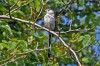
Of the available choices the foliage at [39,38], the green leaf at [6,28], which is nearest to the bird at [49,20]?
the foliage at [39,38]

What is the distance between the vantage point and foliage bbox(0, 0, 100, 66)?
17.3ft

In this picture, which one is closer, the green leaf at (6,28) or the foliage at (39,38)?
the foliage at (39,38)

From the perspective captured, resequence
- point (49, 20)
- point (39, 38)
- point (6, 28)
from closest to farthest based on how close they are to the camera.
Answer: point (6, 28), point (39, 38), point (49, 20)

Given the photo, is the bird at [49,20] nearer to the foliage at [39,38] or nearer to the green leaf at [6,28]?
the foliage at [39,38]

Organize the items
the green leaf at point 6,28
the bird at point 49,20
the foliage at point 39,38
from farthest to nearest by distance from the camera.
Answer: the bird at point 49,20
the green leaf at point 6,28
the foliage at point 39,38

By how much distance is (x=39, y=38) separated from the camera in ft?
20.6

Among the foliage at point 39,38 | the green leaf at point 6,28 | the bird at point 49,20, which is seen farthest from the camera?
the bird at point 49,20

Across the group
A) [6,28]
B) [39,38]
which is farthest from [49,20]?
[6,28]

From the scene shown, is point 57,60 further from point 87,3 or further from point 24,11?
point 87,3

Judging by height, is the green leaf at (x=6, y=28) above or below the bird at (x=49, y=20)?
above

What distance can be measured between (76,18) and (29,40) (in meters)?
2.36

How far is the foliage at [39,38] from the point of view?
207 inches

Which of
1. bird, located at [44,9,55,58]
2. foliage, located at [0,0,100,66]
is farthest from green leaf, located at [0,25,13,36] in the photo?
bird, located at [44,9,55,58]

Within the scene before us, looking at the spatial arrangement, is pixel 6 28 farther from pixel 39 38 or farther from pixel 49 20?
pixel 49 20
